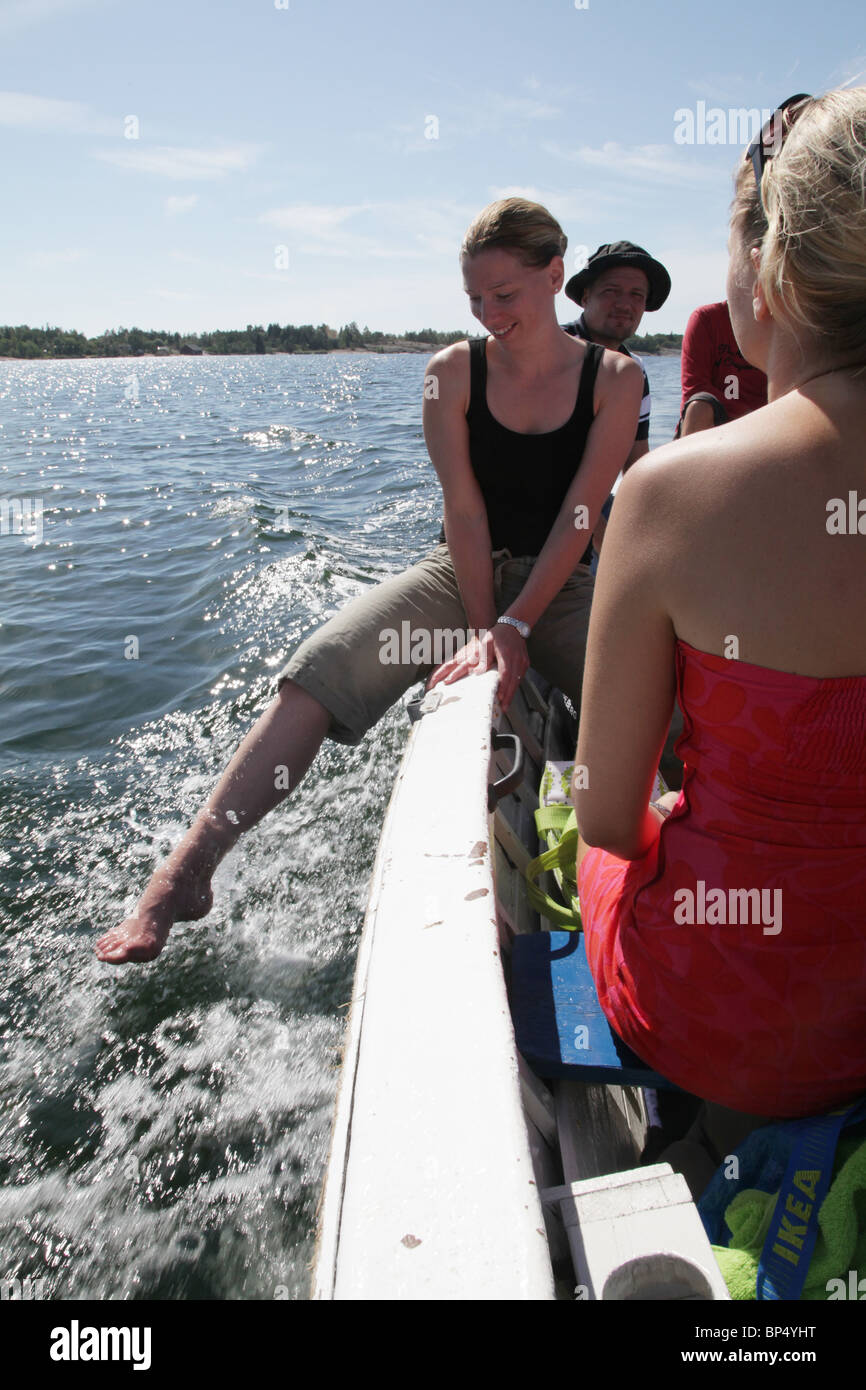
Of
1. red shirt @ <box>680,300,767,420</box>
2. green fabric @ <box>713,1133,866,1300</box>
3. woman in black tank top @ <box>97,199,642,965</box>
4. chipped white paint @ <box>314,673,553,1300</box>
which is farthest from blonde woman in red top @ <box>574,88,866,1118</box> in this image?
red shirt @ <box>680,300,767,420</box>

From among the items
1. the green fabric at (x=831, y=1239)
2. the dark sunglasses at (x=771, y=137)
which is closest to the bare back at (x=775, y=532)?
the dark sunglasses at (x=771, y=137)

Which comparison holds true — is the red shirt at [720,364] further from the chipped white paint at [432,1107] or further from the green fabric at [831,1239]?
the green fabric at [831,1239]

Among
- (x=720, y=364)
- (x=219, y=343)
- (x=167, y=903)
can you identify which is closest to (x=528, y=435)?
(x=720, y=364)

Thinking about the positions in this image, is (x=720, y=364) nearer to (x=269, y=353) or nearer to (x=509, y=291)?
(x=509, y=291)

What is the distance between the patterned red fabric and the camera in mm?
1032

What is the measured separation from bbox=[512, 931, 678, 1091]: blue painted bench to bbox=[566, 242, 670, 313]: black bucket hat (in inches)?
136

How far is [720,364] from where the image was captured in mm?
3475

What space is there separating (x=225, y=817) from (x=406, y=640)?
0.85m

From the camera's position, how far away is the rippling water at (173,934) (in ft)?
6.90

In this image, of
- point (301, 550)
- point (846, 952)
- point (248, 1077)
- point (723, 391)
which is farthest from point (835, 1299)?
point (301, 550)

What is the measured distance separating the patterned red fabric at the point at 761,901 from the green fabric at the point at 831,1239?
0.13 m

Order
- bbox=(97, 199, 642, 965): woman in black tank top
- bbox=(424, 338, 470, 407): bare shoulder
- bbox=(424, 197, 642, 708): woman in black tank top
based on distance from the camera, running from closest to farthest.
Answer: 1. bbox=(97, 199, 642, 965): woman in black tank top
2. bbox=(424, 197, 642, 708): woman in black tank top
3. bbox=(424, 338, 470, 407): bare shoulder

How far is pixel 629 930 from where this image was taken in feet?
4.30

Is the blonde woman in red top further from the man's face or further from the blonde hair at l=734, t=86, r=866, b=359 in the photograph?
the man's face
